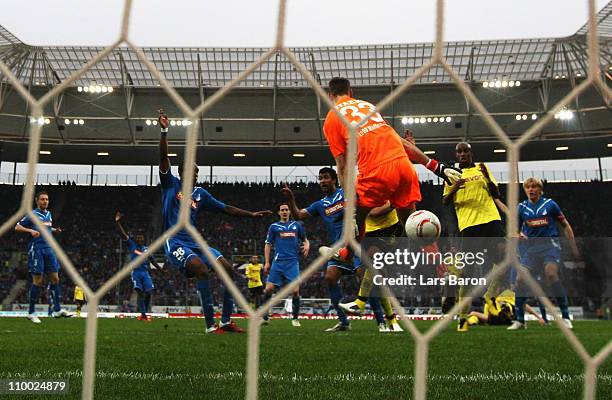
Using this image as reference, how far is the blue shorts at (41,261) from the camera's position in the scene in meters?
8.62

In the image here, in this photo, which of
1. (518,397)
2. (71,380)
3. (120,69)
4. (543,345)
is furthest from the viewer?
(120,69)

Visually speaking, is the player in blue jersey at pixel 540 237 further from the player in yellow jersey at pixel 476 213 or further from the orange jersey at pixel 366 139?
the orange jersey at pixel 366 139

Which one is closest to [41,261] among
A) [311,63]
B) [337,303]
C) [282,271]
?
[282,271]

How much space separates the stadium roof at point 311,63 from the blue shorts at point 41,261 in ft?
42.9

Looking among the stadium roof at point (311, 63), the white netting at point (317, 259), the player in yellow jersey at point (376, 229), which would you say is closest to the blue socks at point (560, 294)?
the player in yellow jersey at point (376, 229)

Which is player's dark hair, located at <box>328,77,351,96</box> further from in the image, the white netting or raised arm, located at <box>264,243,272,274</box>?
raised arm, located at <box>264,243,272,274</box>

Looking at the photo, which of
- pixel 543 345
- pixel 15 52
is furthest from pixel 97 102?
pixel 543 345

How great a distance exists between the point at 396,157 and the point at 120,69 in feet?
65.7

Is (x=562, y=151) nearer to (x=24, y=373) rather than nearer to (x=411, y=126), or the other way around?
(x=411, y=126)

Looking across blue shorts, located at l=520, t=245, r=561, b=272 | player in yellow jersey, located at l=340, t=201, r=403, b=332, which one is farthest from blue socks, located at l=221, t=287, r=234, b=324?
blue shorts, located at l=520, t=245, r=561, b=272

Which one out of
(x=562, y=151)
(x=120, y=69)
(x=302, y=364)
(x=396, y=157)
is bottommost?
(x=302, y=364)

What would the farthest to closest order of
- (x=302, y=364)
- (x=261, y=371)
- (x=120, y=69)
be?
(x=120, y=69), (x=302, y=364), (x=261, y=371)

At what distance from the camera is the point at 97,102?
872 inches

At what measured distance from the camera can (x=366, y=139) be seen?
3131mm
